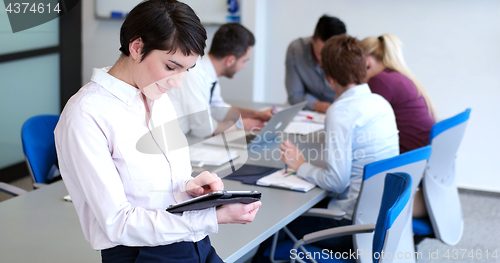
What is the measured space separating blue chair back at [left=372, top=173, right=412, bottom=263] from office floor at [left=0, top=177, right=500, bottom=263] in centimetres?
160

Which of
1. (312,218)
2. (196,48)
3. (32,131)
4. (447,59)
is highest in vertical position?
(196,48)

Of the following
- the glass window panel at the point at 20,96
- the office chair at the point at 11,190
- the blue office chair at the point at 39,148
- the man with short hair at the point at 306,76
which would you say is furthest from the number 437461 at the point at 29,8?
the man with short hair at the point at 306,76

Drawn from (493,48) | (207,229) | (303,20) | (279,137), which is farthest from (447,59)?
(207,229)

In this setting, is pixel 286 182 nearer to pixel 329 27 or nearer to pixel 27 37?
pixel 329 27

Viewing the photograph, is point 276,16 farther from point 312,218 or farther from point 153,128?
point 153,128

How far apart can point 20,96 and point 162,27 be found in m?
3.74

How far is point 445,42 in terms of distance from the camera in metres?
4.29

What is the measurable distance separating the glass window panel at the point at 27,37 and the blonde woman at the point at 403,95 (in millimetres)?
2959

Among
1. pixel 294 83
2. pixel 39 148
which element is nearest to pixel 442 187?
pixel 294 83

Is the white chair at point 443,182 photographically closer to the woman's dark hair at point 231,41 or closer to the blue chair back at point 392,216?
the blue chair back at point 392,216

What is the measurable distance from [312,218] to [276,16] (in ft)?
10.4

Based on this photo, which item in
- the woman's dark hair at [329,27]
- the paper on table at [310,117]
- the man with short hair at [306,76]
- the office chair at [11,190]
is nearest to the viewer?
the office chair at [11,190]

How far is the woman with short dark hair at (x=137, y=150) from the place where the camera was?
99 cm

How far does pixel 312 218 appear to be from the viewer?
219 cm
